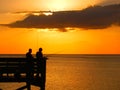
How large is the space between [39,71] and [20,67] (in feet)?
3.64

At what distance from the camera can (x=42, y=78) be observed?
87.0 feet

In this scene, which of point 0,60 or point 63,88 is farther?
point 63,88

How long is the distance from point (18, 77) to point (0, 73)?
986mm

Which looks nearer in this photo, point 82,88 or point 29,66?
point 29,66

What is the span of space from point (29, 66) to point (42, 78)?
121 cm

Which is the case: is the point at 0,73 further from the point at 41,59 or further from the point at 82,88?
the point at 82,88

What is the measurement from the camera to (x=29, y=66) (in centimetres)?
2578

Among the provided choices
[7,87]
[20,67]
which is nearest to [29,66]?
[20,67]

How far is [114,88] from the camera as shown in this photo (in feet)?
213

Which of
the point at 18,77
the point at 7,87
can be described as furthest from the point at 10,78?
the point at 7,87

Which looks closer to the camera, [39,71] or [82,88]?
[39,71]

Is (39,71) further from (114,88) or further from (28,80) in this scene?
(114,88)

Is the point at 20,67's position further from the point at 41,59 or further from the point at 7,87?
the point at 7,87

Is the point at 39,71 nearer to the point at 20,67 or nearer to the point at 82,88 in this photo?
the point at 20,67
